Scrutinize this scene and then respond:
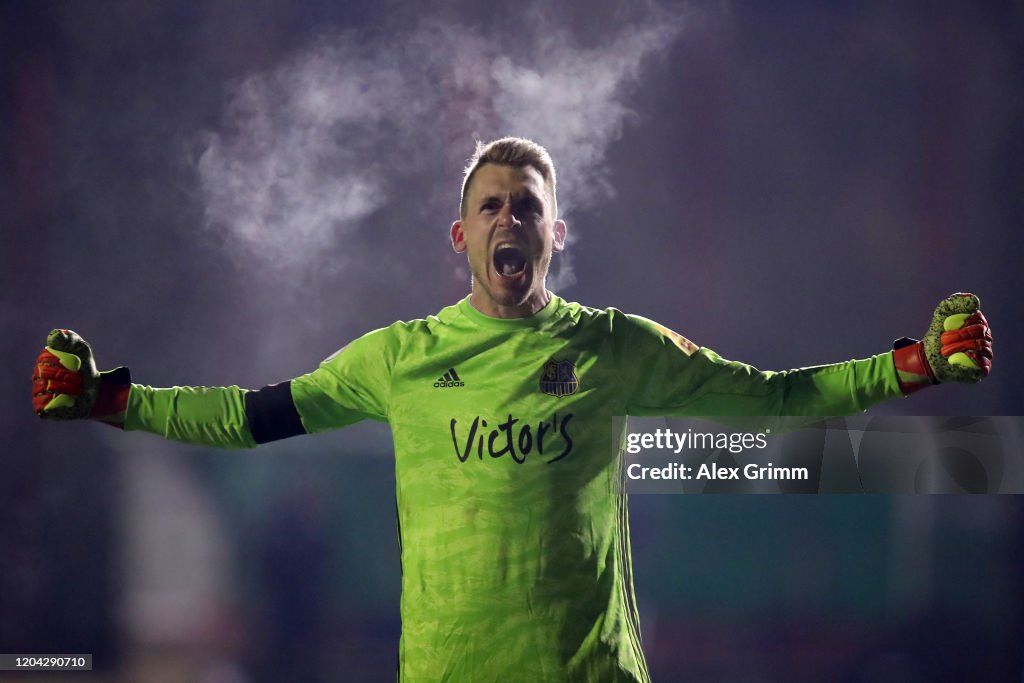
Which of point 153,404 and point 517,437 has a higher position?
point 153,404

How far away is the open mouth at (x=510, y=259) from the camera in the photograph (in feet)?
9.02

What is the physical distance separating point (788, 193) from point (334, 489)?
5.72 feet

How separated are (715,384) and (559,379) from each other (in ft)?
1.39

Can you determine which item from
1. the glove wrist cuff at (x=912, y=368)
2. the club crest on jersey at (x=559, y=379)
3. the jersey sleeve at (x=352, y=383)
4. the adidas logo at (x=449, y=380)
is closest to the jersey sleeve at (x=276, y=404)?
the jersey sleeve at (x=352, y=383)

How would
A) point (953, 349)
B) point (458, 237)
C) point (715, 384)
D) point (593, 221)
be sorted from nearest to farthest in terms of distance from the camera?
point (953, 349) → point (715, 384) → point (458, 237) → point (593, 221)

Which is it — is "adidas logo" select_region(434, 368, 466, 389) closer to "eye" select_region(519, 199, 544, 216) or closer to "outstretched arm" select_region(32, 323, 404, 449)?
"outstretched arm" select_region(32, 323, 404, 449)

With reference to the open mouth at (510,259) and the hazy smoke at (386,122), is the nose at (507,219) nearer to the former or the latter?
the open mouth at (510,259)

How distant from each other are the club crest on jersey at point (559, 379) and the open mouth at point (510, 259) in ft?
0.89

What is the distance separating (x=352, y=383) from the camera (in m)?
2.79

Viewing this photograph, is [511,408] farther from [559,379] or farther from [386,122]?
[386,122]

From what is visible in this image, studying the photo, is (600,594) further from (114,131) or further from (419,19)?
(114,131)

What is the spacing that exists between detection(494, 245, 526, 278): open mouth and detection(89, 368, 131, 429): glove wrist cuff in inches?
40.3

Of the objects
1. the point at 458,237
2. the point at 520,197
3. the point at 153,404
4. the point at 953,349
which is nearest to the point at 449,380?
the point at 458,237

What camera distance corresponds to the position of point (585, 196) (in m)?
3.34
